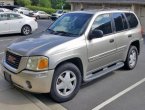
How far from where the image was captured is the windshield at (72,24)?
18.8 ft

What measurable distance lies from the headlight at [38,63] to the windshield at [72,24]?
3.94 feet

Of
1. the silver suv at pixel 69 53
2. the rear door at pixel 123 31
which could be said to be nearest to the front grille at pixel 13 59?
the silver suv at pixel 69 53

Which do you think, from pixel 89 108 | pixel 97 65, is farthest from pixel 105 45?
pixel 89 108

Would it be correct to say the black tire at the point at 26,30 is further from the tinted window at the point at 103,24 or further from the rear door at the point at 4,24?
the tinted window at the point at 103,24

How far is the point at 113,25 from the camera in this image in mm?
6430

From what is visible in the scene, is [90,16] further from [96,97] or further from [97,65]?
[96,97]

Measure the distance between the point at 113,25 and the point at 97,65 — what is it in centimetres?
122

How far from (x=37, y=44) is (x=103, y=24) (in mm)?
1834

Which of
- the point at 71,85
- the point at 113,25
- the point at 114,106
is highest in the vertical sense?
the point at 113,25

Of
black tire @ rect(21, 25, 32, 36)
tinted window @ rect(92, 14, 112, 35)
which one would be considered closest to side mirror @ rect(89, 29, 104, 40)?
tinted window @ rect(92, 14, 112, 35)

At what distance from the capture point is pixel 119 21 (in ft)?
22.2

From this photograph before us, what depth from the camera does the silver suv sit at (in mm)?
4770

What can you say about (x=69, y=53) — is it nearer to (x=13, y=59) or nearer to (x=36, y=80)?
(x=36, y=80)

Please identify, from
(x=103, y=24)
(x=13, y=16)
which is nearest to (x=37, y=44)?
(x=103, y=24)
